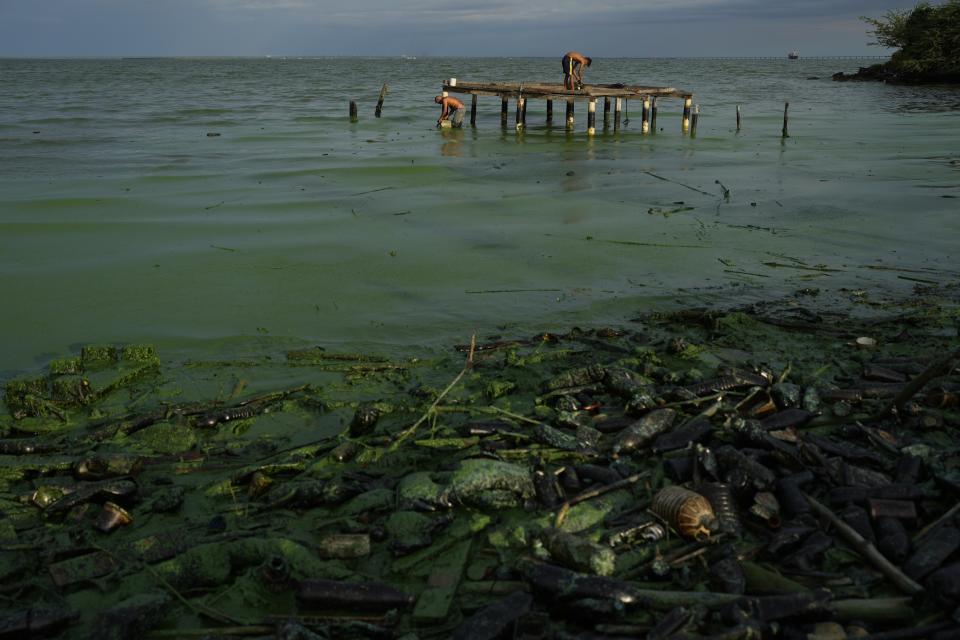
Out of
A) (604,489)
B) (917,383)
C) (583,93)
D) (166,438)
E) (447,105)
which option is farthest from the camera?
(447,105)

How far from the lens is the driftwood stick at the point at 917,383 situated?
4352 mm

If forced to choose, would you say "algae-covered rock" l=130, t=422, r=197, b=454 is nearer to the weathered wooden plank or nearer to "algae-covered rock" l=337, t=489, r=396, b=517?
"algae-covered rock" l=337, t=489, r=396, b=517

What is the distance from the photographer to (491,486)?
4.22 meters

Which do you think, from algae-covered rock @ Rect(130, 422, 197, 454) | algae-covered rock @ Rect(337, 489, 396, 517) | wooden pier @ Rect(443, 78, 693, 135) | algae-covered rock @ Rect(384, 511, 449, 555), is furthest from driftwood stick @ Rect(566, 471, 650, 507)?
wooden pier @ Rect(443, 78, 693, 135)

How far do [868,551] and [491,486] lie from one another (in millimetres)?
1782

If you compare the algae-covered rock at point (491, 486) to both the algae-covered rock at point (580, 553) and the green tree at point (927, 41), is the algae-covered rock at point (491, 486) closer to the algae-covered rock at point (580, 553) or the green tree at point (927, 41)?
the algae-covered rock at point (580, 553)

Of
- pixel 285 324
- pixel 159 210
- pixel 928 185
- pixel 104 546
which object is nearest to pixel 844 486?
pixel 104 546

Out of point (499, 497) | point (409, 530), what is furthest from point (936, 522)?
point (409, 530)

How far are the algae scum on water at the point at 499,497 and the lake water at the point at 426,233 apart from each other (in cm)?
154

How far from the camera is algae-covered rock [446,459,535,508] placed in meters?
4.17

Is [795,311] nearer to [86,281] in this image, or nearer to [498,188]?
[86,281]

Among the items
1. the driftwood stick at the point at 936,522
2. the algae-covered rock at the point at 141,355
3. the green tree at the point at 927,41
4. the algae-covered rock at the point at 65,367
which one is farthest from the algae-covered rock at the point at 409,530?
the green tree at the point at 927,41

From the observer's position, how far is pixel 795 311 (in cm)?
781

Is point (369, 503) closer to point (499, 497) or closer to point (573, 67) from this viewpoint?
point (499, 497)
